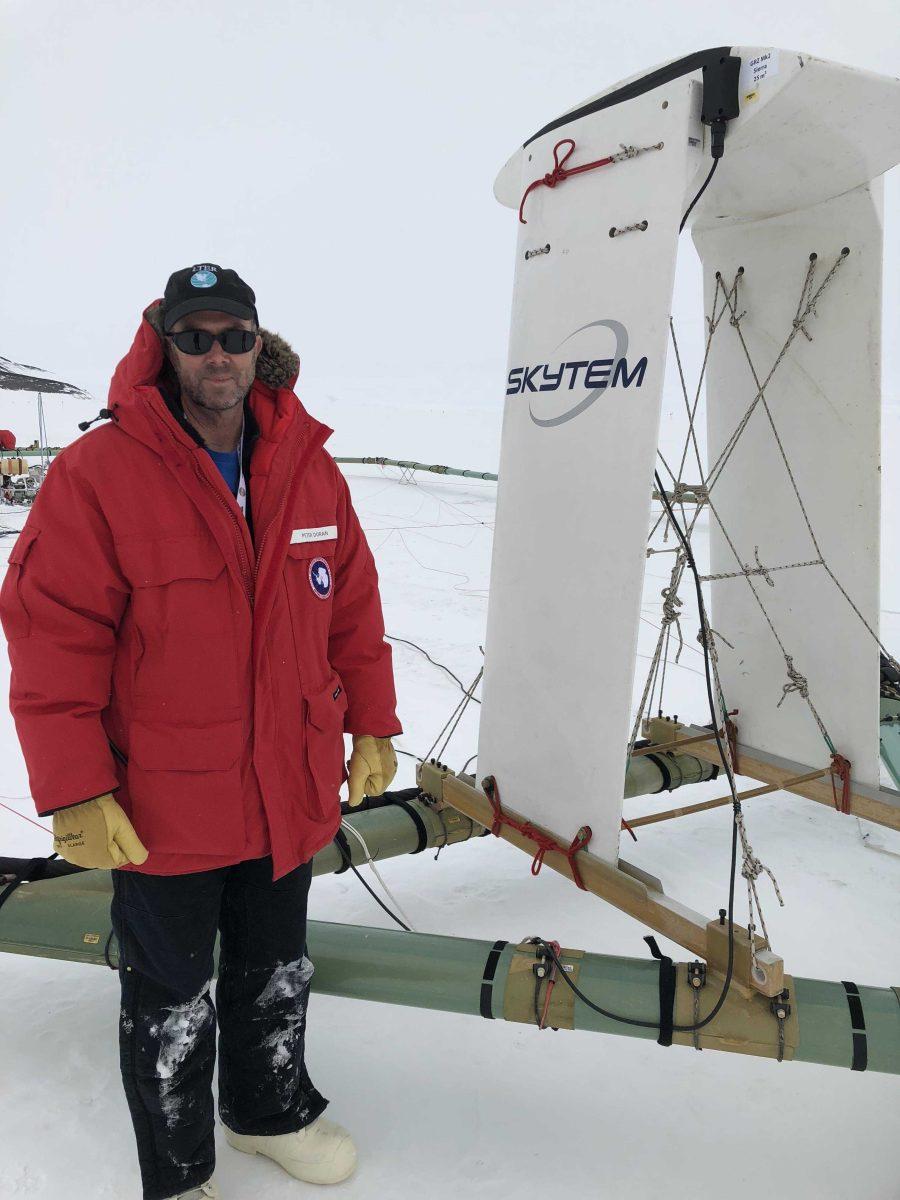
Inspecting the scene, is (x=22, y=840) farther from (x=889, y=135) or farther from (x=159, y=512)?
(x=889, y=135)

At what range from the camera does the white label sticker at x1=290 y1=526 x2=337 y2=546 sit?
1659 millimetres

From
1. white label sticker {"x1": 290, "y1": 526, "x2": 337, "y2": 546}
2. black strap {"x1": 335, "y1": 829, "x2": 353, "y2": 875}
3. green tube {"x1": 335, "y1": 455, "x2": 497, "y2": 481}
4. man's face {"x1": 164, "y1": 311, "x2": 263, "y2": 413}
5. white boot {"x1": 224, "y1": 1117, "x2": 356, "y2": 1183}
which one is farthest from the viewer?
green tube {"x1": 335, "y1": 455, "x2": 497, "y2": 481}

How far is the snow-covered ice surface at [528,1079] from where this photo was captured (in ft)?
6.06

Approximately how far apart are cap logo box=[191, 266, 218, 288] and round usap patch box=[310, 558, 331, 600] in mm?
541

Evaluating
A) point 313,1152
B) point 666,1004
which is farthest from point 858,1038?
point 313,1152

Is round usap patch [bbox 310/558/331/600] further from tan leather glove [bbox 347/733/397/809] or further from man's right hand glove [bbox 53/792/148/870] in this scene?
man's right hand glove [bbox 53/792/148/870]

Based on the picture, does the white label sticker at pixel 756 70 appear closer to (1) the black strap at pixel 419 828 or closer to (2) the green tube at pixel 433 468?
(1) the black strap at pixel 419 828

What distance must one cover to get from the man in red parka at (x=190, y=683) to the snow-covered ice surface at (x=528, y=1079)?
10.7 inches

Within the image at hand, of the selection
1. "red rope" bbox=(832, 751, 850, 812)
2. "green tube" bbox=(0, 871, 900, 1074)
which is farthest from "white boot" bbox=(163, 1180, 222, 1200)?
"red rope" bbox=(832, 751, 850, 812)

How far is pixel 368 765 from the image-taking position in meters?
1.98

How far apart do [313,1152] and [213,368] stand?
1.60 metres

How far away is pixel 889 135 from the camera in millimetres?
2129

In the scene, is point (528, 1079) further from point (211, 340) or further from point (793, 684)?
point (211, 340)

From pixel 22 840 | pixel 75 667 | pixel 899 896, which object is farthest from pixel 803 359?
pixel 22 840
